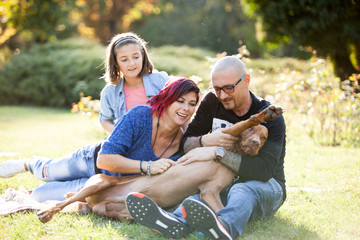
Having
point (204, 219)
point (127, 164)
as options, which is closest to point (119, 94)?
point (127, 164)

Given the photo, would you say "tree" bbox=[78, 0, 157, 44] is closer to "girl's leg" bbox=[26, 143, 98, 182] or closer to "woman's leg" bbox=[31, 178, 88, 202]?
"girl's leg" bbox=[26, 143, 98, 182]

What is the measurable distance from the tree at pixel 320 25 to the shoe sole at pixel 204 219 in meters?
11.3

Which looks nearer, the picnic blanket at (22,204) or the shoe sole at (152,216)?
the shoe sole at (152,216)

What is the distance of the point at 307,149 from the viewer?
281 inches

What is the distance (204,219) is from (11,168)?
104 inches

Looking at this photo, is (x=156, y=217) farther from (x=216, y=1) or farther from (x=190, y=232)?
(x=216, y=1)

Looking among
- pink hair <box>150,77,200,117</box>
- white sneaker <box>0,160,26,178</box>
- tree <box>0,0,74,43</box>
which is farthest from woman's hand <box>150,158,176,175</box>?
tree <box>0,0,74,43</box>

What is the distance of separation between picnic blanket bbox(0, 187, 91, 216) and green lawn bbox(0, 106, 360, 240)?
10 centimetres

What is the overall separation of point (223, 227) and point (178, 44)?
26.9 metres

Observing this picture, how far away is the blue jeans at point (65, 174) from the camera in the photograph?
421 centimetres

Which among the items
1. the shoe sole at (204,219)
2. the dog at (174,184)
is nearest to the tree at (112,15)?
the dog at (174,184)

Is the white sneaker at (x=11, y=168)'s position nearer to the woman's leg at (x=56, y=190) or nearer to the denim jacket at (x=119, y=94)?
the woman's leg at (x=56, y=190)

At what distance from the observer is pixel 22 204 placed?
13.3 feet

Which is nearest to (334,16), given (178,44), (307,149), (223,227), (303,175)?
(307,149)
